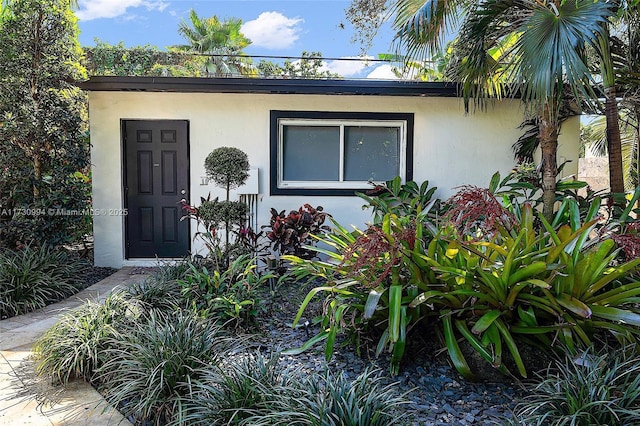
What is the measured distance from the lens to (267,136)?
19.2 ft

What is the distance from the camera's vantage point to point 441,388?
2.31 meters

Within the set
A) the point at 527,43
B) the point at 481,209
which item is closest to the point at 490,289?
the point at 481,209

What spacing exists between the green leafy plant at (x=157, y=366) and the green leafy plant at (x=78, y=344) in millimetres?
74

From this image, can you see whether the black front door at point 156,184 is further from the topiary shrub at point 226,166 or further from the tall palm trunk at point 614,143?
the tall palm trunk at point 614,143

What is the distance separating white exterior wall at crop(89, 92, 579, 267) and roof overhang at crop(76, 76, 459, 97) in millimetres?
288

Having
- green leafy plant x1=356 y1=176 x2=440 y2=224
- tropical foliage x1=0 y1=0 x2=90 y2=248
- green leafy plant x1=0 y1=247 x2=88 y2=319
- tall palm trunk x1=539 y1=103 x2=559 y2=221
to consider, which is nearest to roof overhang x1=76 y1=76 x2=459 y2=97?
tropical foliage x1=0 y1=0 x2=90 y2=248

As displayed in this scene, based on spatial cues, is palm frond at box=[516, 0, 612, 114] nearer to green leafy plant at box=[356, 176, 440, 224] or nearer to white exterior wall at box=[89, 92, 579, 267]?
green leafy plant at box=[356, 176, 440, 224]

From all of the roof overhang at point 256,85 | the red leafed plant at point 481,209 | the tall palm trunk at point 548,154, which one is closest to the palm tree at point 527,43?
the tall palm trunk at point 548,154

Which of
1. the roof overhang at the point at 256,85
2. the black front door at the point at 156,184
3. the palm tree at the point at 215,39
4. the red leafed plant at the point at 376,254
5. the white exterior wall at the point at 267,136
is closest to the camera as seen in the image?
the red leafed plant at the point at 376,254

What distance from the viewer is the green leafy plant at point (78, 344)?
8.16ft

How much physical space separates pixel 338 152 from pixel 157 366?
4336 mm

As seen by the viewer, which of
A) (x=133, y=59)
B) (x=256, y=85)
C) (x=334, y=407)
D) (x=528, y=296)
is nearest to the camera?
(x=334, y=407)

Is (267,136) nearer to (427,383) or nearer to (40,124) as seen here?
(40,124)

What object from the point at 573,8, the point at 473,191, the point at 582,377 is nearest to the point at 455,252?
the point at 473,191
